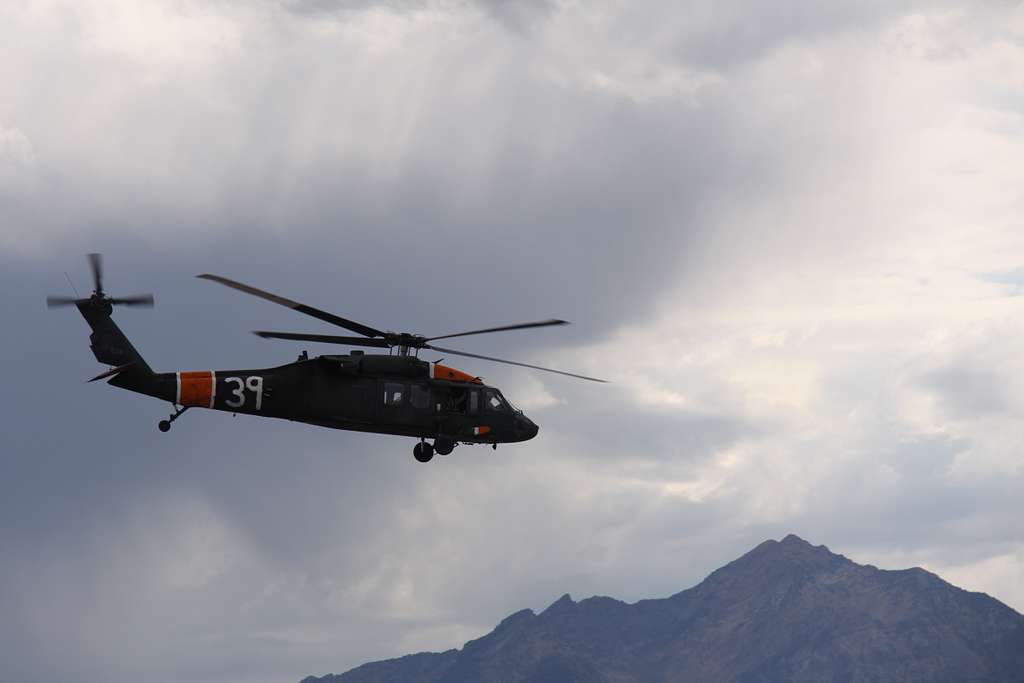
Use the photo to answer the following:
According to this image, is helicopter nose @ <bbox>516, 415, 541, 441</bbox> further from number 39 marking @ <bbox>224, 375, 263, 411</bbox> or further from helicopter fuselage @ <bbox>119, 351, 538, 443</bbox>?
number 39 marking @ <bbox>224, 375, 263, 411</bbox>

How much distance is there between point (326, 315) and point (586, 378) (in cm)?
1588

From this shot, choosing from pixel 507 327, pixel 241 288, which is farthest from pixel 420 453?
pixel 241 288

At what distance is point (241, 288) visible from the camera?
7638cm

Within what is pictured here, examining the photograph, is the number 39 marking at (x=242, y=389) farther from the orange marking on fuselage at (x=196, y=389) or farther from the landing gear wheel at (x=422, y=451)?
the landing gear wheel at (x=422, y=451)

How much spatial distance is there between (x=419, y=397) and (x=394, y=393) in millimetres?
1649

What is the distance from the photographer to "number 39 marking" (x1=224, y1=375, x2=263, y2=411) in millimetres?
85500

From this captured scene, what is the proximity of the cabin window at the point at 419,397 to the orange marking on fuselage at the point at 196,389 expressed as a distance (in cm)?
1222

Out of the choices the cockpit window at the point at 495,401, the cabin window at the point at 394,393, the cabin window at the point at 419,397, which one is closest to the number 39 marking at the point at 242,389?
the cabin window at the point at 394,393

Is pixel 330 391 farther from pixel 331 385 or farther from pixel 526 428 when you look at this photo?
pixel 526 428

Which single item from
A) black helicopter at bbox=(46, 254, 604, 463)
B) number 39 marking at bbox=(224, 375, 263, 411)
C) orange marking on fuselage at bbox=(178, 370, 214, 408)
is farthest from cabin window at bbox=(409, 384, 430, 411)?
orange marking on fuselage at bbox=(178, 370, 214, 408)

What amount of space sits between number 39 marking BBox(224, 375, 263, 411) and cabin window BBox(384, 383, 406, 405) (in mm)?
7590

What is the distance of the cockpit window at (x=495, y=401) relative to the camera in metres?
90.0

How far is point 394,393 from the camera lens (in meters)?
86.7

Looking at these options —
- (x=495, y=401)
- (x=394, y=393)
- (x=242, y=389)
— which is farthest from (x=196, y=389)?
(x=495, y=401)
